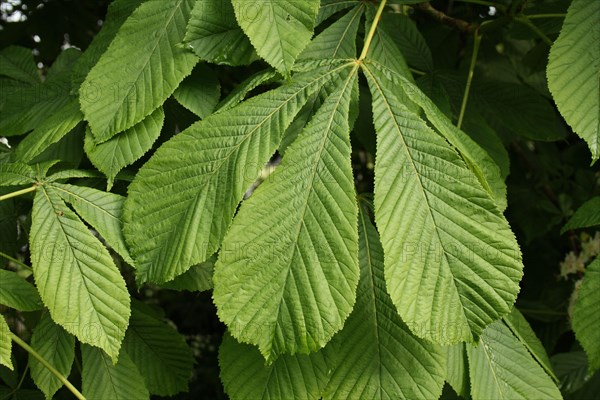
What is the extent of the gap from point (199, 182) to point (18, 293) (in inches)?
14.3

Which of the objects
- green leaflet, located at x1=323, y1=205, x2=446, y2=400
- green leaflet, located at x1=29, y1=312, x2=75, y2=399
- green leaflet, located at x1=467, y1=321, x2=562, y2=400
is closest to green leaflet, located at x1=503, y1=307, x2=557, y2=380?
green leaflet, located at x1=467, y1=321, x2=562, y2=400

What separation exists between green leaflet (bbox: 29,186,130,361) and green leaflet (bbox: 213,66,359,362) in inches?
8.5

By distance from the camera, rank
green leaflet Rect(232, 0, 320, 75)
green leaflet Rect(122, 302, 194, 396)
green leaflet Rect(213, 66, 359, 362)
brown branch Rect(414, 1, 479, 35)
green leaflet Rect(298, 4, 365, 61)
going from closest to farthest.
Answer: green leaflet Rect(213, 66, 359, 362)
green leaflet Rect(232, 0, 320, 75)
green leaflet Rect(298, 4, 365, 61)
green leaflet Rect(122, 302, 194, 396)
brown branch Rect(414, 1, 479, 35)

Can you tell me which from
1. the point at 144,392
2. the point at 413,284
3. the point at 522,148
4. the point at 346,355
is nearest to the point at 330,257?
the point at 413,284

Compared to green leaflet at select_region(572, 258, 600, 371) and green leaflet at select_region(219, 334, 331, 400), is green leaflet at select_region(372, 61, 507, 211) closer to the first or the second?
green leaflet at select_region(572, 258, 600, 371)

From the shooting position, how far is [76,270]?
1.00 metres

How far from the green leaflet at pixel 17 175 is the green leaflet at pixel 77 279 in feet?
0.18

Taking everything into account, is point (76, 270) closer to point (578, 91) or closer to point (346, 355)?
point (346, 355)

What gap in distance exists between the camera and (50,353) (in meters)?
1.13

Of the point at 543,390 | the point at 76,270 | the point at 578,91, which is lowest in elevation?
the point at 76,270

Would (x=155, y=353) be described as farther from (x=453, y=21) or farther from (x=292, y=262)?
(x=453, y=21)

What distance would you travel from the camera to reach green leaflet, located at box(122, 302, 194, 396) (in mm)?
1285

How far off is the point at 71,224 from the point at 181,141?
0.76ft

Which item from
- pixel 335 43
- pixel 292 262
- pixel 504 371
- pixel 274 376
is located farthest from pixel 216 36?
pixel 504 371
